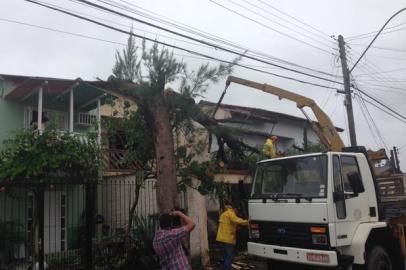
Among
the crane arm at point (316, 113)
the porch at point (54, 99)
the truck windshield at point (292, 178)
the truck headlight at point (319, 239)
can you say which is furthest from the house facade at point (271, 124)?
the truck headlight at point (319, 239)

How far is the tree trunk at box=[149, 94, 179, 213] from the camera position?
7.85 m

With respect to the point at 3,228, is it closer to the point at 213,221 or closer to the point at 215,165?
the point at 215,165

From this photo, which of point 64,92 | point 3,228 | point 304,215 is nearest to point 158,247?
point 304,215

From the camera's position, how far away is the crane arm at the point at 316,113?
1023cm

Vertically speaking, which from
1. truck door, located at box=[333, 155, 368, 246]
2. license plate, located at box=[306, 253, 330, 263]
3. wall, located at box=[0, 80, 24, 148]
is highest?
wall, located at box=[0, 80, 24, 148]

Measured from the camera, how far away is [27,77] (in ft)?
54.3

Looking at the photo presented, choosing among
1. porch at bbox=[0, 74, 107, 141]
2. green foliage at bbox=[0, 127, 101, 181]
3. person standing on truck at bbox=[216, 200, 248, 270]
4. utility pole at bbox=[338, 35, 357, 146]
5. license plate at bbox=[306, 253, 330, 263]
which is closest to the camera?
license plate at bbox=[306, 253, 330, 263]

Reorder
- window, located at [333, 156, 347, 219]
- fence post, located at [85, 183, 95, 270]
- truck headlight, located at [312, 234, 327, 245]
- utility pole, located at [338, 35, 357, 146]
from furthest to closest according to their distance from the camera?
utility pole, located at [338, 35, 357, 146] < fence post, located at [85, 183, 95, 270] < window, located at [333, 156, 347, 219] < truck headlight, located at [312, 234, 327, 245]

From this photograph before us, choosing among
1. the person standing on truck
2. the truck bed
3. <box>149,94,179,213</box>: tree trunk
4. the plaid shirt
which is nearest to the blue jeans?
the person standing on truck

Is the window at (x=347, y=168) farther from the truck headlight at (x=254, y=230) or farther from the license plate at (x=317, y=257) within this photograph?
the truck headlight at (x=254, y=230)

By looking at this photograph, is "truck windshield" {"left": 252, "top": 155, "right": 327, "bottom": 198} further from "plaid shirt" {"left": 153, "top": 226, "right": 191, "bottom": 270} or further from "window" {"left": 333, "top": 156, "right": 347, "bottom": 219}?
"plaid shirt" {"left": 153, "top": 226, "right": 191, "bottom": 270}

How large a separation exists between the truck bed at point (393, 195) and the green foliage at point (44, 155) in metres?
6.94

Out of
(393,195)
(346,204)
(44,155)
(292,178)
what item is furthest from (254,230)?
(44,155)

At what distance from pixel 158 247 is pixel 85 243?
4477mm
